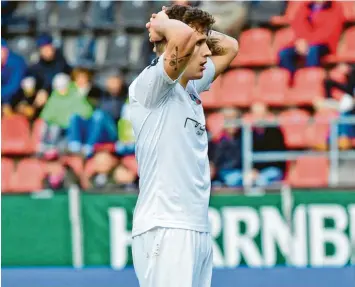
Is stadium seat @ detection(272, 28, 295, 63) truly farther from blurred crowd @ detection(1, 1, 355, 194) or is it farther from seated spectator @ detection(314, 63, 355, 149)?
seated spectator @ detection(314, 63, 355, 149)

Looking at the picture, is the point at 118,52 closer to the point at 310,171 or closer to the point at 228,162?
the point at 228,162

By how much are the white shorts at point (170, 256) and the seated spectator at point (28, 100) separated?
30.3 feet

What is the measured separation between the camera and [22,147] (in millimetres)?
13383

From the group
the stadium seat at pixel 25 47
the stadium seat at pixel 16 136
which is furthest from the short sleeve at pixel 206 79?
the stadium seat at pixel 25 47

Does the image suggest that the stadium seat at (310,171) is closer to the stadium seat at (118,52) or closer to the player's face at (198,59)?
the stadium seat at (118,52)

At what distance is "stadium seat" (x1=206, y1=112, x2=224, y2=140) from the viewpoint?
11633 millimetres

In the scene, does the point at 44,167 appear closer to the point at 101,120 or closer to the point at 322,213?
the point at 101,120

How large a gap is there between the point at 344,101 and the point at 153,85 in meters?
7.76

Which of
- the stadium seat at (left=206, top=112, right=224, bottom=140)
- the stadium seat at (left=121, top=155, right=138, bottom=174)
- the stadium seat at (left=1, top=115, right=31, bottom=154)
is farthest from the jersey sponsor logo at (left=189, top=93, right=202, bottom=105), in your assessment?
the stadium seat at (left=1, top=115, right=31, bottom=154)

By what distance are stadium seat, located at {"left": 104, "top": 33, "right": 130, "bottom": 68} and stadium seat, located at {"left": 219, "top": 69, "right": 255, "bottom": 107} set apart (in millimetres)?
1484

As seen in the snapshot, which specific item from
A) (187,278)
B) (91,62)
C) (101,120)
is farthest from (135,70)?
(187,278)

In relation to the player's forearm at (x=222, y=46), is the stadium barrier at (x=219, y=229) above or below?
below

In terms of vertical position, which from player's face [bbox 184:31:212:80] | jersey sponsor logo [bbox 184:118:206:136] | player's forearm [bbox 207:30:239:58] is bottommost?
jersey sponsor logo [bbox 184:118:206:136]

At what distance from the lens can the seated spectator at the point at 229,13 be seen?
12977mm
